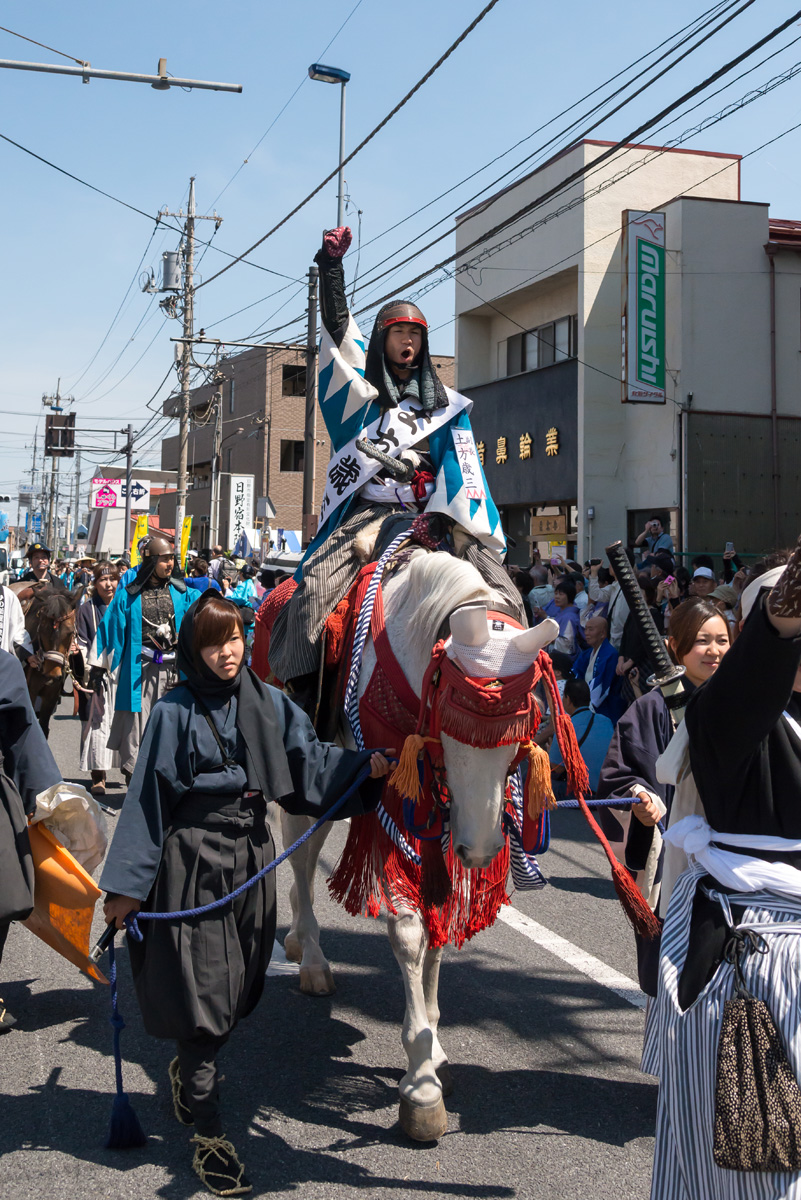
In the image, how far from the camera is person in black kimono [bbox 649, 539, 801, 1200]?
6.56 ft

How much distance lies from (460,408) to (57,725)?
9251mm

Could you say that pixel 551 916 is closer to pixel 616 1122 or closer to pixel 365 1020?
pixel 365 1020

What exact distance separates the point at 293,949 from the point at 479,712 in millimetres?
2456

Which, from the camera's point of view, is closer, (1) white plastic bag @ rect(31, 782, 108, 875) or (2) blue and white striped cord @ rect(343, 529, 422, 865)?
(2) blue and white striped cord @ rect(343, 529, 422, 865)

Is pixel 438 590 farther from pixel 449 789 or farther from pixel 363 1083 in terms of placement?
pixel 363 1083

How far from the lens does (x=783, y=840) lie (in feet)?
7.09

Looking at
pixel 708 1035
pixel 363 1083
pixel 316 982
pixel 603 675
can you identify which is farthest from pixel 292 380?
pixel 708 1035

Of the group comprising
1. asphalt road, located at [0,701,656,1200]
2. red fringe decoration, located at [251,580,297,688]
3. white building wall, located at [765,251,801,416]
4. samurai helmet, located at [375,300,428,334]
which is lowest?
asphalt road, located at [0,701,656,1200]

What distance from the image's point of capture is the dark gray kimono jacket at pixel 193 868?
3.07 metres

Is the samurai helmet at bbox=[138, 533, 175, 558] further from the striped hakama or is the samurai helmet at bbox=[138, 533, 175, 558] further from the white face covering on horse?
the striped hakama

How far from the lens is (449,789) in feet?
10.6

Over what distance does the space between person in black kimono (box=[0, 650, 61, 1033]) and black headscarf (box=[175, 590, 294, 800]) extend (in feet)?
3.08

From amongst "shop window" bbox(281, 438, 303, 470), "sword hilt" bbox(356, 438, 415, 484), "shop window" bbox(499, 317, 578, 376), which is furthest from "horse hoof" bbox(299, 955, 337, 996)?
"shop window" bbox(281, 438, 303, 470)

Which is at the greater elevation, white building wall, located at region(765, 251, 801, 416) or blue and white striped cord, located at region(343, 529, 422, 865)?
white building wall, located at region(765, 251, 801, 416)
